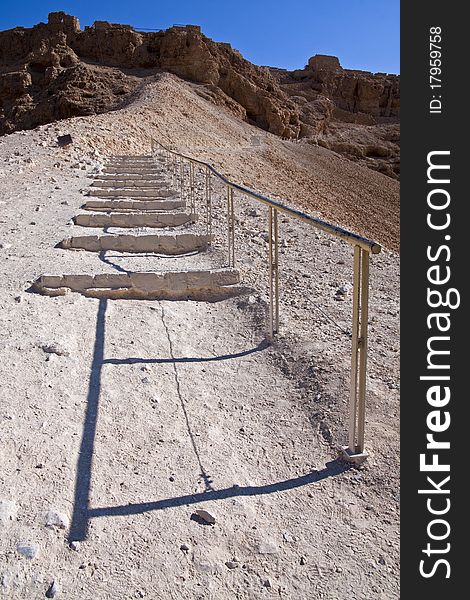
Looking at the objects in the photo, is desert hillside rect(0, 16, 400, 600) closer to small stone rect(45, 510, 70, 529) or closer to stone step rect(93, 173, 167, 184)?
small stone rect(45, 510, 70, 529)

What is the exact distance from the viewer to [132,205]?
891 centimetres

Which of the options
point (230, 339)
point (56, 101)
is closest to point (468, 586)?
point (230, 339)

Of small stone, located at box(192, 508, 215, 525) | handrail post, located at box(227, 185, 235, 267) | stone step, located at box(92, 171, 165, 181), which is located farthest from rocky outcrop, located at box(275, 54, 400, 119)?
small stone, located at box(192, 508, 215, 525)

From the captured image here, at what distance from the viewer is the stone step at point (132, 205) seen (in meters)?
8.52

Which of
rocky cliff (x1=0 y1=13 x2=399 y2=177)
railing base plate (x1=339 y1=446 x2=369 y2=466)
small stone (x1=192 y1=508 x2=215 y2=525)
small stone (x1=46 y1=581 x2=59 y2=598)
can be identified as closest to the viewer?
small stone (x1=46 y1=581 x2=59 y2=598)

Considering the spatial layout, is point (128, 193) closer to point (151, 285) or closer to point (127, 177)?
point (127, 177)

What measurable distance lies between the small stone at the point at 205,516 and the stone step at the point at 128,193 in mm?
7964

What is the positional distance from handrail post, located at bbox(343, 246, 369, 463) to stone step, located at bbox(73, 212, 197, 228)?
5475 millimetres

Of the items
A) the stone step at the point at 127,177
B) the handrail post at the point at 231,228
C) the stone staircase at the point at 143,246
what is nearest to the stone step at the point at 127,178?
the stone step at the point at 127,177

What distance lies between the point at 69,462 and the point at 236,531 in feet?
2.81

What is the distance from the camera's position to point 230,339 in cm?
418

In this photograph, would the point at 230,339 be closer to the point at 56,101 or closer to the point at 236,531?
the point at 236,531

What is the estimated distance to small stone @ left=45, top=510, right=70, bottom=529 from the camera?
2.16 meters

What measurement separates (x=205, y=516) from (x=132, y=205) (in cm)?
722
